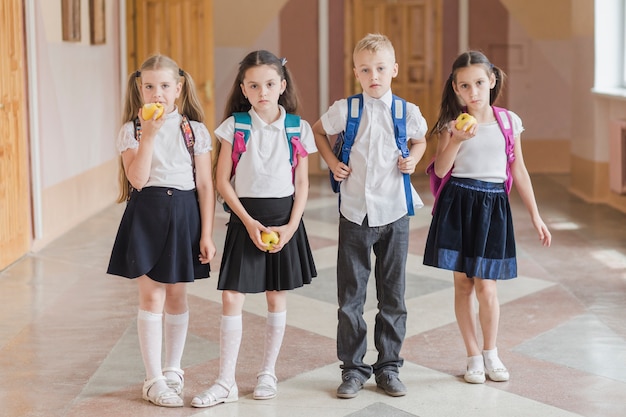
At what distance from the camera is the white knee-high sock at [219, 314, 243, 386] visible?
10.1 ft

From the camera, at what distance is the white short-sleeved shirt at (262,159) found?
3.04m

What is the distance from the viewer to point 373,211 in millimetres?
3092

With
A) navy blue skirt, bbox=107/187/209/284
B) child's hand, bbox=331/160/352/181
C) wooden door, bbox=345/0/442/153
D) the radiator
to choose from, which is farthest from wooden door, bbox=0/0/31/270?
wooden door, bbox=345/0/442/153

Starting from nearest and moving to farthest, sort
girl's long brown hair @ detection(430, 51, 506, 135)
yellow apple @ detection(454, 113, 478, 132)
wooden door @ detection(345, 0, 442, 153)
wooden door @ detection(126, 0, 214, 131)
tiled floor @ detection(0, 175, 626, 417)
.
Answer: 1. yellow apple @ detection(454, 113, 478, 132)
2. tiled floor @ detection(0, 175, 626, 417)
3. girl's long brown hair @ detection(430, 51, 506, 135)
4. wooden door @ detection(126, 0, 214, 131)
5. wooden door @ detection(345, 0, 442, 153)

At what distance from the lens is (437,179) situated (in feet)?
11.0

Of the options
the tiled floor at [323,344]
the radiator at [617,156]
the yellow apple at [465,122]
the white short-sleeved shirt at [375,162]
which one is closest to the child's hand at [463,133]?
the yellow apple at [465,122]

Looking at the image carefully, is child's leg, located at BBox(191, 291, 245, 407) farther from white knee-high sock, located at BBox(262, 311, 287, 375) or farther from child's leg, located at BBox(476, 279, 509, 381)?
child's leg, located at BBox(476, 279, 509, 381)

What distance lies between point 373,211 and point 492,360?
29.8 inches

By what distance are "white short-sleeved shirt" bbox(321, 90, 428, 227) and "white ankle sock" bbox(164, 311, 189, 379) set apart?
686 millimetres

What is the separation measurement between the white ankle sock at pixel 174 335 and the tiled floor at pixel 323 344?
12 centimetres

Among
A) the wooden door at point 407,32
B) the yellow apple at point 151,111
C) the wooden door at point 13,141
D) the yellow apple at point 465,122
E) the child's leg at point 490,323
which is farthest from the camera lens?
the wooden door at point 407,32

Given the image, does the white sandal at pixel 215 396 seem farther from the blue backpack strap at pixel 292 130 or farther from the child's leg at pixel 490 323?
the child's leg at pixel 490 323

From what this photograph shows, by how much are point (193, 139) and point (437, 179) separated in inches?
35.6

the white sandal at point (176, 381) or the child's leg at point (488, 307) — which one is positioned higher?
the child's leg at point (488, 307)
